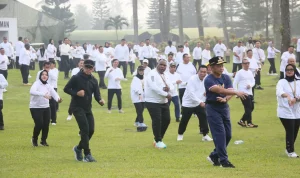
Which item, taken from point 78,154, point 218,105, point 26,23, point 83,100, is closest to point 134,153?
point 78,154

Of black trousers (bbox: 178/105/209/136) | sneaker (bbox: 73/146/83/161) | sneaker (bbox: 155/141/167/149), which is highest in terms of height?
black trousers (bbox: 178/105/209/136)

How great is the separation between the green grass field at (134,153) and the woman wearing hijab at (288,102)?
1.61 ft

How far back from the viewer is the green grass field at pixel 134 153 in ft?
36.7

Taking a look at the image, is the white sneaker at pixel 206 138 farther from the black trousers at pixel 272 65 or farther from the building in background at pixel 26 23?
the building in background at pixel 26 23

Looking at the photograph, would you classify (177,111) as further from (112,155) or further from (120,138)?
(112,155)

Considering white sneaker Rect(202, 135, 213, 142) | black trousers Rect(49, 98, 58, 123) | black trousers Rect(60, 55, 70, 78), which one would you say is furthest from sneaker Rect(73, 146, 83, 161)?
black trousers Rect(60, 55, 70, 78)

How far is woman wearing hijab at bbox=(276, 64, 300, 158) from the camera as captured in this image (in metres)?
13.2

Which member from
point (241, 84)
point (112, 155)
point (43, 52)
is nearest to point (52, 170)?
point (112, 155)

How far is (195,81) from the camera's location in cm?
1612

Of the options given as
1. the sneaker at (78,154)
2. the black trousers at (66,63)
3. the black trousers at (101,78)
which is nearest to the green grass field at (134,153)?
the sneaker at (78,154)

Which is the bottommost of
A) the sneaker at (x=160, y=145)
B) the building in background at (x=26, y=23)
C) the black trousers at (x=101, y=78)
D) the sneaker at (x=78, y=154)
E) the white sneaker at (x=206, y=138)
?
the white sneaker at (x=206, y=138)

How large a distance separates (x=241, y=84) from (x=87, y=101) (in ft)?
24.4

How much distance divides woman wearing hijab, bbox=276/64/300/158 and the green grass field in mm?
490

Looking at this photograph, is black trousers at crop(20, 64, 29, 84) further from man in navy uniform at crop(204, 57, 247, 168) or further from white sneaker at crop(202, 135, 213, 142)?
man in navy uniform at crop(204, 57, 247, 168)
